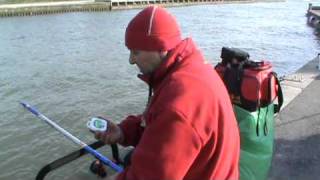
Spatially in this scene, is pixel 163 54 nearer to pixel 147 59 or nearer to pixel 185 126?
pixel 147 59

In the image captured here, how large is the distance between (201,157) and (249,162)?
2.38 meters

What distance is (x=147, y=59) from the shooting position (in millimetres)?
2275

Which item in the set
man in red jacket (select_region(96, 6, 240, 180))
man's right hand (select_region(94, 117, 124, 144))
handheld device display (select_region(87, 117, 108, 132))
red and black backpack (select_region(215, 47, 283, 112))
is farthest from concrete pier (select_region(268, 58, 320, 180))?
man in red jacket (select_region(96, 6, 240, 180))

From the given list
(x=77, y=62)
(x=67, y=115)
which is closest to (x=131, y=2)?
(x=77, y=62)

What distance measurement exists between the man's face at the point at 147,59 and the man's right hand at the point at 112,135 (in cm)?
64

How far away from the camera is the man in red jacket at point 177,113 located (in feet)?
6.72

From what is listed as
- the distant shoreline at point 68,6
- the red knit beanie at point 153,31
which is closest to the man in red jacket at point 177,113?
the red knit beanie at point 153,31

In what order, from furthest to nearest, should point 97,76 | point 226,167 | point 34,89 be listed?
1. point 97,76
2. point 34,89
3. point 226,167

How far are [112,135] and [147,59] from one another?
2.45 feet

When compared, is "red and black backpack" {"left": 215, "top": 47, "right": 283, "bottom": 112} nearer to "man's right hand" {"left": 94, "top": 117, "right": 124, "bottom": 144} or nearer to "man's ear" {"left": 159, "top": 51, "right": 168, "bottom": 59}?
"man's right hand" {"left": 94, "top": 117, "right": 124, "bottom": 144}

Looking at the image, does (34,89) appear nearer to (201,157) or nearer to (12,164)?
(12,164)

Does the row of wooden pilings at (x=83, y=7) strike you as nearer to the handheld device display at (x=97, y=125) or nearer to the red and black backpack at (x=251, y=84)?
the red and black backpack at (x=251, y=84)

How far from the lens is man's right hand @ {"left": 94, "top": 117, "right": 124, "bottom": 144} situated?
2.85m

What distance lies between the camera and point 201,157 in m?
2.19
